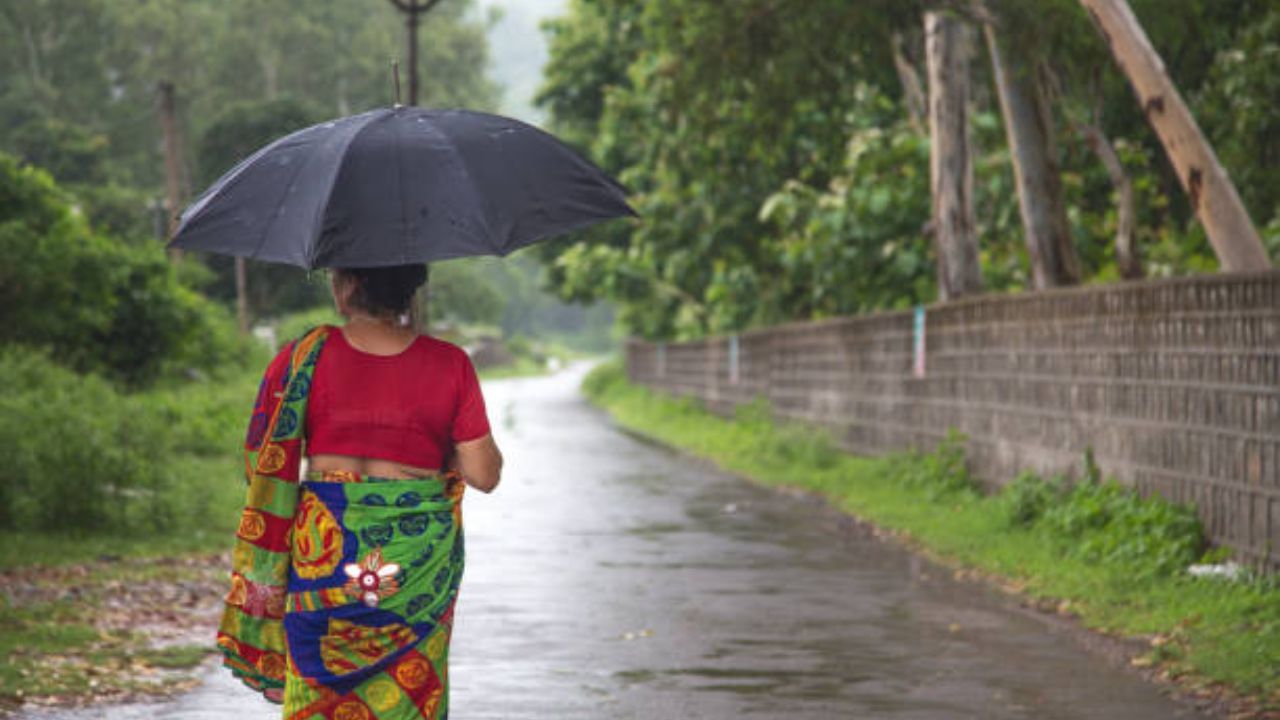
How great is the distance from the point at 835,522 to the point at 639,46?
989 inches

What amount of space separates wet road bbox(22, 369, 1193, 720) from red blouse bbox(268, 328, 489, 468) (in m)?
3.12

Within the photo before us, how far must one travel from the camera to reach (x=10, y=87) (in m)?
58.6

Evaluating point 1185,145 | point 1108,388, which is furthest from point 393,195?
point 1185,145

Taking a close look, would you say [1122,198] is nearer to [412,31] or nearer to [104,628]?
[104,628]

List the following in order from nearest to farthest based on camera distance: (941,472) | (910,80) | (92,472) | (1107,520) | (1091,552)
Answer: (1091,552), (1107,520), (92,472), (941,472), (910,80)

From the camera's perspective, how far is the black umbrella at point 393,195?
532 centimetres

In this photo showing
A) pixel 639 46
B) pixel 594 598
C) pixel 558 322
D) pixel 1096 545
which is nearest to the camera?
pixel 594 598

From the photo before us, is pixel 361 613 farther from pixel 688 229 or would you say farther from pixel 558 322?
pixel 558 322

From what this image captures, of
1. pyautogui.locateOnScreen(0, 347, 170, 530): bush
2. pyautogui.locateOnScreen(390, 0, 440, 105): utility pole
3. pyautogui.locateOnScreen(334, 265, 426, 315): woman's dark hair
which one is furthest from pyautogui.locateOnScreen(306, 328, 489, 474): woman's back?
pyautogui.locateOnScreen(390, 0, 440, 105): utility pole

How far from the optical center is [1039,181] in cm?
1823

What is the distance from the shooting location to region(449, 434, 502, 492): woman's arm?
17.0ft

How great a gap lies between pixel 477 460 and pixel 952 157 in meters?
16.0

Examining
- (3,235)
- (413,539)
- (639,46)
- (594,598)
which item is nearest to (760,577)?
(594,598)

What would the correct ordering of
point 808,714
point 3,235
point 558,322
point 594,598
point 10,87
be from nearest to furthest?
point 808,714 < point 594,598 < point 3,235 < point 10,87 < point 558,322
